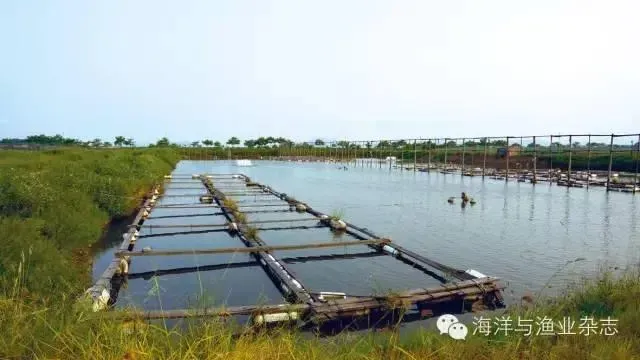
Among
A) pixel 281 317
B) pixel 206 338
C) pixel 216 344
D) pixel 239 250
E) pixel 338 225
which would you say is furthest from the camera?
pixel 338 225

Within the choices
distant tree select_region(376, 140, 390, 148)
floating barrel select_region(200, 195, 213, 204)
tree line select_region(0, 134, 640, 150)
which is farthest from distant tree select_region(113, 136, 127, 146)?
floating barrel select_region(200, 195, 213, 204)

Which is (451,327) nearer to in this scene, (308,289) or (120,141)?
(308,289)

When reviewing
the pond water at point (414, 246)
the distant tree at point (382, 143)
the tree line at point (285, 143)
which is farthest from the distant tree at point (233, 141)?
the pond water at point (414, 246)

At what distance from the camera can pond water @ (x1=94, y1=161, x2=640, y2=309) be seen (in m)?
6.20

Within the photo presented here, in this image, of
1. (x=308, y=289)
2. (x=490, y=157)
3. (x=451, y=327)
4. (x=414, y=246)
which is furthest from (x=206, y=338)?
(x=490, y=157)

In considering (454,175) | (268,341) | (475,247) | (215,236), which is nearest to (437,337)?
(268,341)

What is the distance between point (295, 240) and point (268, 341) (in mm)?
6358

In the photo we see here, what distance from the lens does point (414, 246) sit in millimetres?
8617

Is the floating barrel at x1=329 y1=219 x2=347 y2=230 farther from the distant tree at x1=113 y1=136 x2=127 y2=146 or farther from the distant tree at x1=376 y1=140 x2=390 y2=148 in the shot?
the distant tree at x1=113 y1=136 x2=127 y2=146

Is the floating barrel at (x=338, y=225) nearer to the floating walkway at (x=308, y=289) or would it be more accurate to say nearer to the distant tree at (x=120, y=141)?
the floating walkway at (x=308, y=289)

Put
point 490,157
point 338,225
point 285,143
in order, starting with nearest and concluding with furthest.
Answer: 1. point 338,225
2. point 490,157
3. point 285,143

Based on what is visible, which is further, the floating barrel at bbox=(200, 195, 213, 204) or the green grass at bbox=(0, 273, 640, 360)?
the floating barrel at bbox=(200, 195, 213, 204)

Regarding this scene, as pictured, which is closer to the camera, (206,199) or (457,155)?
(206,199)

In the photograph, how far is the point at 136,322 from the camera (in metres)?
2.61
